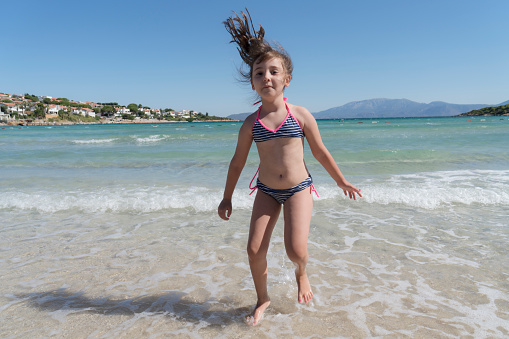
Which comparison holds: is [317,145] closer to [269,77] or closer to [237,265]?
[269,77]

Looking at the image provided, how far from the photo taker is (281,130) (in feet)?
8.53

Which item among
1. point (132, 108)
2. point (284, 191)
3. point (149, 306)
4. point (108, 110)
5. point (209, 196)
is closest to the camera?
point (284, 191)

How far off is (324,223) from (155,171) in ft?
22.1

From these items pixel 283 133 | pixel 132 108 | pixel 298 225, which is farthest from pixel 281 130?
pixel 132 108

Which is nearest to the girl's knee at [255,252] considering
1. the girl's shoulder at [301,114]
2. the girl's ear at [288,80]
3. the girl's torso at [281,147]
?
the girl's torso at [281,147]

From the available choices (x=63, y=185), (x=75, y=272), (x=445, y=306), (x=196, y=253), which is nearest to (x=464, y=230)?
(x=445, y=306)

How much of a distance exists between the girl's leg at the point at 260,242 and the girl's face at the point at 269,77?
0.81 metres

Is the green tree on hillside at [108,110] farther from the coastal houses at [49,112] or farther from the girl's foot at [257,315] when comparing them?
the girl's foot at [257,315]

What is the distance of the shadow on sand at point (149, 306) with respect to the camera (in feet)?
8.97

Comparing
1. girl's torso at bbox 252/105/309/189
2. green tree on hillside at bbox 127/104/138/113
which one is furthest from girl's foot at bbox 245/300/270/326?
green tree on hillside at bbox 127/104/138/113

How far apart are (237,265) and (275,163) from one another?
1.54 metres

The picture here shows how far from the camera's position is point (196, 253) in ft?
13.1

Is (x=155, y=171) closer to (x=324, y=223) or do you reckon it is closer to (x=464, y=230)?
(x=324, y=223)

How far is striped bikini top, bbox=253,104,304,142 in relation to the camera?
260 cm
